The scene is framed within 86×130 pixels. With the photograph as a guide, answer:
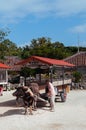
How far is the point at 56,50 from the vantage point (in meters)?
63.7

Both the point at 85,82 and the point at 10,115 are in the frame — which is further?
the point at 85,82

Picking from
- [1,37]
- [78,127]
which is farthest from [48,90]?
[1,37]

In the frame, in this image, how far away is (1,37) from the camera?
55.4 metres

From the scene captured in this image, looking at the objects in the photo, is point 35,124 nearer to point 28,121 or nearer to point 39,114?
point 28,121

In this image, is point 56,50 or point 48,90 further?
point 56,50

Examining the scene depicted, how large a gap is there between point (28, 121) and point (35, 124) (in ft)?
2.05

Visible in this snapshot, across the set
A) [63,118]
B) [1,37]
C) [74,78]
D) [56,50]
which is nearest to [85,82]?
[74,78]

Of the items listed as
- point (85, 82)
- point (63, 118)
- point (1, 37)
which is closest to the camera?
point (63, 118)

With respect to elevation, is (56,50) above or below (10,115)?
above

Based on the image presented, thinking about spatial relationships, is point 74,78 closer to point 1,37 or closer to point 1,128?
point 1,37

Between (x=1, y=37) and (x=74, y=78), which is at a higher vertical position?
(x=1, y=37)

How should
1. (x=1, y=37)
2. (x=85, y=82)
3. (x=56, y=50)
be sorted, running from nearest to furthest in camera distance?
(x=85, y=82) < (x=1, y=37) < (x=56, y=50)

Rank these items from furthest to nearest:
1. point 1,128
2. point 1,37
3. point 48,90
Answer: point 1,37 < point 48,90 < point 1,128

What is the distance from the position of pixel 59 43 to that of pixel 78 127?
214 ft
